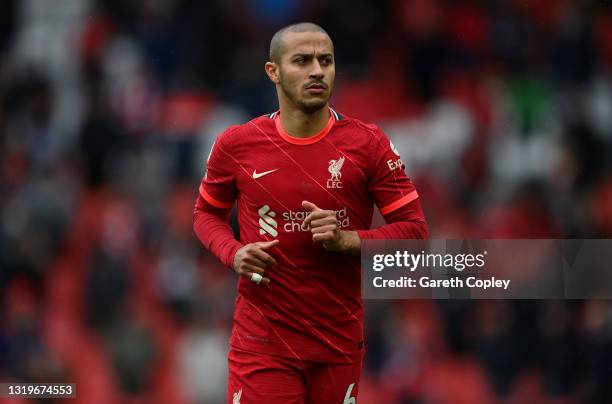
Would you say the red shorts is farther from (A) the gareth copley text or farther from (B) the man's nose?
(B) the man's nose

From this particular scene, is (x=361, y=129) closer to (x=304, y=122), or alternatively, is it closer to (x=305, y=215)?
(x=304, y=122)

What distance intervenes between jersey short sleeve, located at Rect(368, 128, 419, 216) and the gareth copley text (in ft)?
0.67

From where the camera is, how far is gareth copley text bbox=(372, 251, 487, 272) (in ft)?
15.3

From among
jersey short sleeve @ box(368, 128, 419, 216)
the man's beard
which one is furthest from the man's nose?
jersey short sleeve @ box(368, 128, 419, 216)

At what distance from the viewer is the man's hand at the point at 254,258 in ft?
14.3

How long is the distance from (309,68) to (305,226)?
0.65 meters

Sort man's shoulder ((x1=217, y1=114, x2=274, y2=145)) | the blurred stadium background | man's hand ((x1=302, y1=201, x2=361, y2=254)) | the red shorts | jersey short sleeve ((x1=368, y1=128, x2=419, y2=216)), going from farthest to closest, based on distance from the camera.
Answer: the blurred stadium background, man's shoulder ((x1=217, y1=114, x2=274, y2=145)), jersey short sleeve ((x1=368, y1=128, x2=419, y2=216)), the red shorts, man's hand ((x1=302, y1=201, x2=361, y2=254))

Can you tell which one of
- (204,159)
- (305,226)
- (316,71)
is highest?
(204,159)

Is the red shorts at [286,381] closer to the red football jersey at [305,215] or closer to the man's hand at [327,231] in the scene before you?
the red football jersey at [305,215]

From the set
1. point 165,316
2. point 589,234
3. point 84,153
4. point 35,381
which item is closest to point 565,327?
point 589,234

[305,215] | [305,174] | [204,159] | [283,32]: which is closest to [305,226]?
[305,215]

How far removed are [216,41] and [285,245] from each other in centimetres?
613

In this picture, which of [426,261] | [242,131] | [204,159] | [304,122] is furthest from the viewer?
[204,159]

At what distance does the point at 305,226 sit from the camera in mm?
4551
